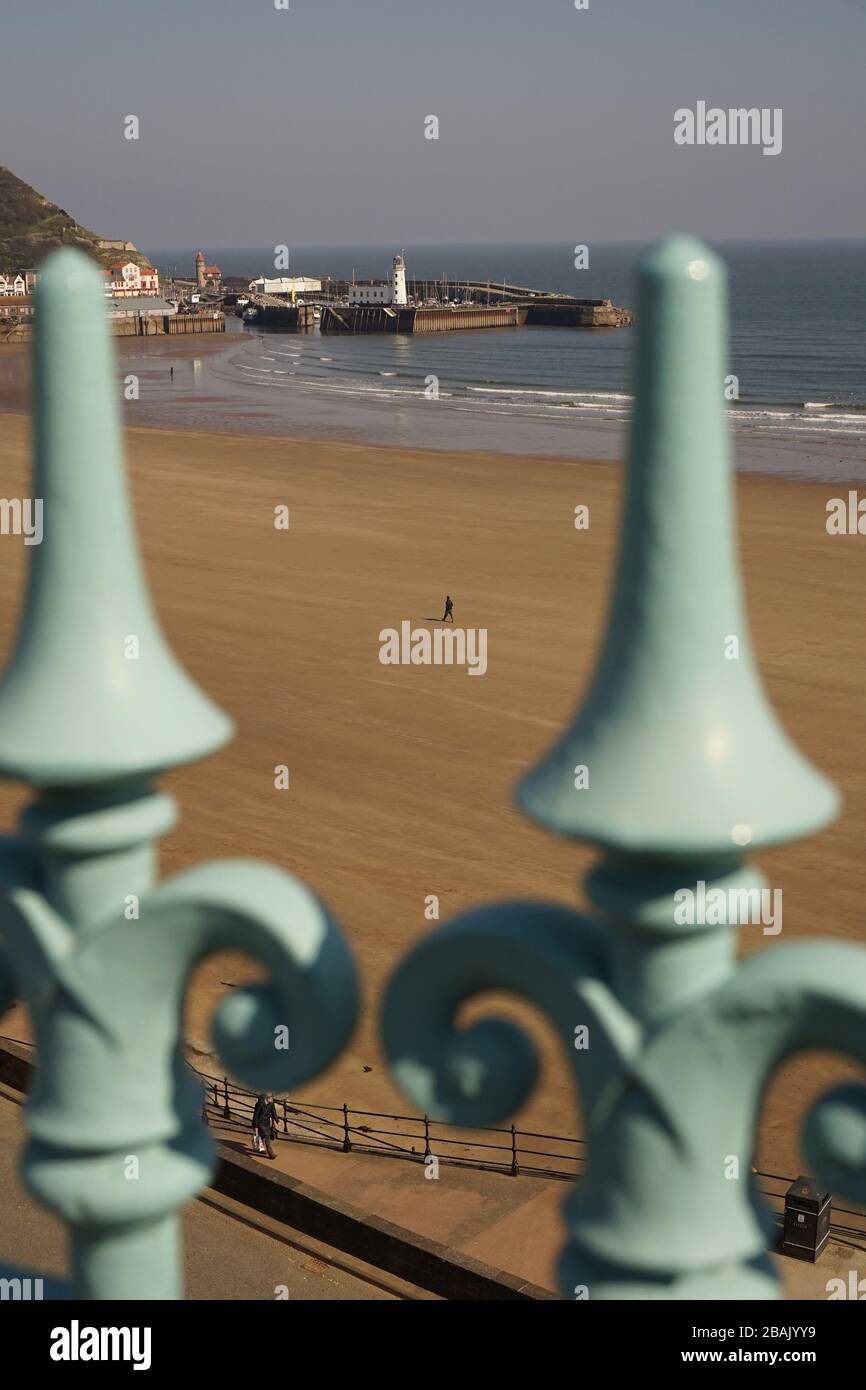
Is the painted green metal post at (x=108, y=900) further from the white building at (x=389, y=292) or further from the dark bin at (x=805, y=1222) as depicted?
the white building at (x=389, y=292)

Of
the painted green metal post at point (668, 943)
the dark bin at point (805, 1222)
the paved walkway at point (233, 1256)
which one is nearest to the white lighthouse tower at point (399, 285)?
the dark bin at point (805, 1222)

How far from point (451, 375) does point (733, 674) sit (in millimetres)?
106026

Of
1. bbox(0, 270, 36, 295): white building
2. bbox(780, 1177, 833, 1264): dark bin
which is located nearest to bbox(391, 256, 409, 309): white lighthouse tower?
bbox(0, 270, 36, 295): white building

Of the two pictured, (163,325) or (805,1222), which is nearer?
(805,1222)

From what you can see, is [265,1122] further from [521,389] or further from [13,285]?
[13,285]

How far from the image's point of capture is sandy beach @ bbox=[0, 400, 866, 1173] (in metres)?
18.7

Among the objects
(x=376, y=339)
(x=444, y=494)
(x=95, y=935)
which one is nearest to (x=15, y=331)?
(x=376, y=339)

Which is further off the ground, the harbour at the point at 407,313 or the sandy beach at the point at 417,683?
the harbour at the point at 407,313

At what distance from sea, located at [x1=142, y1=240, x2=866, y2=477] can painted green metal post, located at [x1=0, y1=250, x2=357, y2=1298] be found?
43487mm

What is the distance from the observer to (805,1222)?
444 inches

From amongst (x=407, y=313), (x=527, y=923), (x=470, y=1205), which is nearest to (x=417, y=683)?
(x=470, y=1205)

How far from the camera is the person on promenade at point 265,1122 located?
12945mm

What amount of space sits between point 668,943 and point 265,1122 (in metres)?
11.6

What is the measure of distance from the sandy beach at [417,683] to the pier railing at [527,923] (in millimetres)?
2630
